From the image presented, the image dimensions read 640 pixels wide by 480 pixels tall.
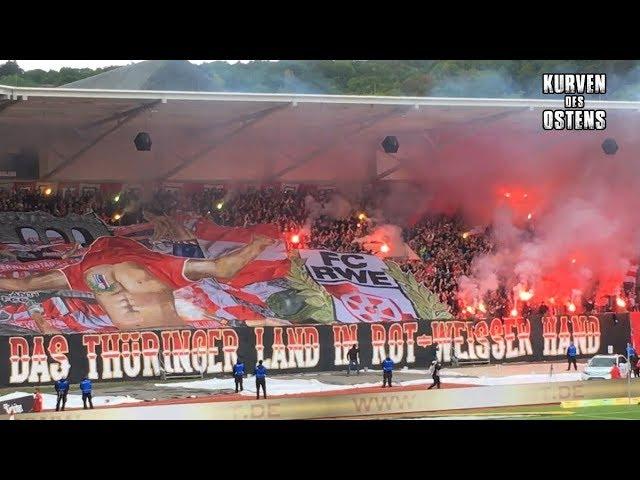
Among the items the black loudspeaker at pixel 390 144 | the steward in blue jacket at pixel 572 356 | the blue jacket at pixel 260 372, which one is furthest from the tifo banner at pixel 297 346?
the black loudspeaker at pixel 390 144

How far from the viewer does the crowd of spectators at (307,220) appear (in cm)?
2975

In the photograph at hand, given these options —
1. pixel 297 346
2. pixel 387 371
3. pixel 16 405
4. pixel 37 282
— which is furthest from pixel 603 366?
pixel 16 405

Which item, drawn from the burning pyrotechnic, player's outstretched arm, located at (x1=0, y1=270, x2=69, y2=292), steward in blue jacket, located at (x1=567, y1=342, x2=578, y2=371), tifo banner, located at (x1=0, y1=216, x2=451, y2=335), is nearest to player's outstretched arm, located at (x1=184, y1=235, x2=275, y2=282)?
tifo banner, located at (x1=0, y1=216, x2=451, y2=335)

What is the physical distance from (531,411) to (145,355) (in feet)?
26.7

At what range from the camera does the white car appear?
91.0ft

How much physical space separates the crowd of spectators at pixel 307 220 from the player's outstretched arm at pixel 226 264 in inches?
39.4

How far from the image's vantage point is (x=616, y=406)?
24.1 meters

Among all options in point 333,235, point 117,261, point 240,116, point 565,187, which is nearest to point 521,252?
point 565,187

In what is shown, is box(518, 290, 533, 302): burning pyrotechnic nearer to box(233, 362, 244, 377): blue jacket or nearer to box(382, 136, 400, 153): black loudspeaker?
box(382, 136, 400, 153): black loudspeaker

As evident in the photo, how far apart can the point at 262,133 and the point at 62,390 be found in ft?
36.1

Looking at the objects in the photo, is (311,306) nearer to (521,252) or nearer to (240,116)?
(240,116)

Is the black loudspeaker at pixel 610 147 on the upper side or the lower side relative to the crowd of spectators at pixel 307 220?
upper

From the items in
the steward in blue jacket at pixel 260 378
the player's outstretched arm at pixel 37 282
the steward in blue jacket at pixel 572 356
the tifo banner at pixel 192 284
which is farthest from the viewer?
the steward in blue jacket at pixel 572 356

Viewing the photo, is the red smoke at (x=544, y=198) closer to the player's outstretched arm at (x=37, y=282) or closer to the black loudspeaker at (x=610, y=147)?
the black loudspeaker at (x=610, y=147)
